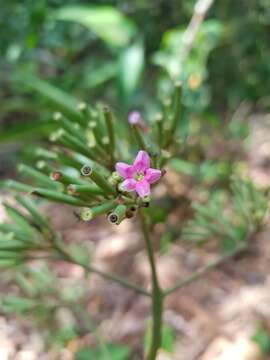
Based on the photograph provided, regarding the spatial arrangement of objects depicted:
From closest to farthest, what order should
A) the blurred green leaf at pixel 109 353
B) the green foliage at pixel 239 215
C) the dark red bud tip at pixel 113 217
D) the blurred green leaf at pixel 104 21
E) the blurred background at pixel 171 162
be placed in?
the dark red bud tip at pixel 113 217 < the green foliage at pixel 239 215 < the blurred green leaf at pixel 109 353 < the blurred background at pixel 171 162 < the blurred green leaf at pixel 104 21

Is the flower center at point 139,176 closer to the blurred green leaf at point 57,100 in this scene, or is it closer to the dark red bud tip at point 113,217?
the dark red bud tip at point 113,217

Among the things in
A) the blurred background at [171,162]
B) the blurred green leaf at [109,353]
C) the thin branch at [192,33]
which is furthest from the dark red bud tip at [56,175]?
the thin branch at [192,33]

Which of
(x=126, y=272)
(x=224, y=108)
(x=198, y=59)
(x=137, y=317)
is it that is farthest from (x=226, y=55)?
(x=137, y=317)

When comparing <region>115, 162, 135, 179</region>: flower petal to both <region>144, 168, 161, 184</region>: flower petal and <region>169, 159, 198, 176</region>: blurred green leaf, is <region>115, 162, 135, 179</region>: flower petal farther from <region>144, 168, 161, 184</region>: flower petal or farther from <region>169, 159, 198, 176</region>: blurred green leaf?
<region>169, 159, 198, 176</region>: blurred green leaf

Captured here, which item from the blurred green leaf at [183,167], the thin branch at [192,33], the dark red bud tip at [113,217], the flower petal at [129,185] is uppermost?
the thin branch at [192,33]

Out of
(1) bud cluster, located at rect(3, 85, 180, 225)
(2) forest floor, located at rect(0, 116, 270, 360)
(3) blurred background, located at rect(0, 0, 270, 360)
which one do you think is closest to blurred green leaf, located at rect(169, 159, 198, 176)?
(3) blurred background, located at rect(0, 0, 270, 360)

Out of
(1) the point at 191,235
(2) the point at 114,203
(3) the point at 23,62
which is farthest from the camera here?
(3) the point at 23,62

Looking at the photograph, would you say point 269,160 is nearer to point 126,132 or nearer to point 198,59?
point 198,59

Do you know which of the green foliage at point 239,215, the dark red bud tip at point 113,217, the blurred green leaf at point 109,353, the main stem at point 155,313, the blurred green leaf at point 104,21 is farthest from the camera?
the blurred green leaf at point 104,21
